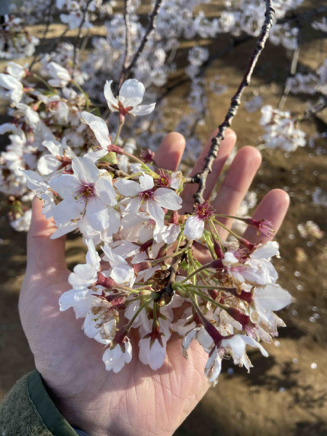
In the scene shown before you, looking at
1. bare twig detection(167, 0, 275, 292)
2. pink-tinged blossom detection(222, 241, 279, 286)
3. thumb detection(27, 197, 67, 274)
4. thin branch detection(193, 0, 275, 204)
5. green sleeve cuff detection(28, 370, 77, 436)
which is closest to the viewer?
pink-tinged blossom detection(222, 241, 279, 286)

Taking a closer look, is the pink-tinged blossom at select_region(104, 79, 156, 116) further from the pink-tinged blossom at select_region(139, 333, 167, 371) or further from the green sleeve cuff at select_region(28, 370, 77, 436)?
the green sleeve cuff at select_region(28, 370, 77, 436)

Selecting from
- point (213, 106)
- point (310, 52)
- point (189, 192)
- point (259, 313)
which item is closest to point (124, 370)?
point (259, 313)

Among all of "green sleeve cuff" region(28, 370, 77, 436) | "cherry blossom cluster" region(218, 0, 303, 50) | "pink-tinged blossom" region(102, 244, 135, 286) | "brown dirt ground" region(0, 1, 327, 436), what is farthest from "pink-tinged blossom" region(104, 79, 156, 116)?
"cherry blossom cluster" region(218, 0, 303, 50)

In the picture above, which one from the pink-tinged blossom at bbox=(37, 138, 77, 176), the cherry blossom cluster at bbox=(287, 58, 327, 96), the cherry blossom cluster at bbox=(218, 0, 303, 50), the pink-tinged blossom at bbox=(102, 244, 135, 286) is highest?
the cherry blossom cluster at bbox=(218, 0, 303, 50)

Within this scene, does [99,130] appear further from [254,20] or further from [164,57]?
[164,57]

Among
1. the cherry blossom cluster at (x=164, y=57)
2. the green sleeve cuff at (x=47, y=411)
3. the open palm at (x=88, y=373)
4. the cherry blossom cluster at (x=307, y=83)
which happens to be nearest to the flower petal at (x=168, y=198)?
the open palm at (x=88, y=373)

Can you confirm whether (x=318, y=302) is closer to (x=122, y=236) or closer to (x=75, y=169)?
(x=122, y=236)

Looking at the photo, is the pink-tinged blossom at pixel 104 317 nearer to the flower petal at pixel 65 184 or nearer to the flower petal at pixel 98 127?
the flower petal at pixel 65 184

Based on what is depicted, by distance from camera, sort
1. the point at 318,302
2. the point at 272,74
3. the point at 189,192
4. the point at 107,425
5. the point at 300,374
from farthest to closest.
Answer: the point at 272,74 < the point at 318,302 < the point at 300,374 < the point at 189,192 < the point at 107,425
